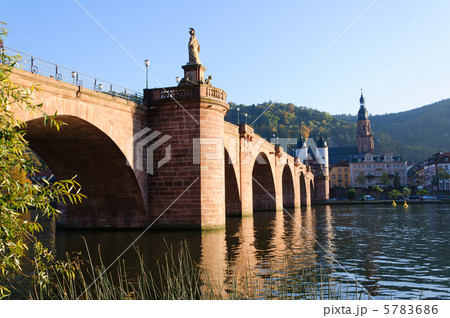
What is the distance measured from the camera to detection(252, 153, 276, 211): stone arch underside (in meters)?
48.6

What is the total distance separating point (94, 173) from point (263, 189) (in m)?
27.7

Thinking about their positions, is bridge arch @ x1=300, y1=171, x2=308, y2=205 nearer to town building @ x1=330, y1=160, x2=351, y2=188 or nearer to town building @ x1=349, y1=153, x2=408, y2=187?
town building @ x1=349, y1=153, x2=408, y2=187

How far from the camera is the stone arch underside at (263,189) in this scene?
4859cm

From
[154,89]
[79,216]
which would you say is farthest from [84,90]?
[79,216]

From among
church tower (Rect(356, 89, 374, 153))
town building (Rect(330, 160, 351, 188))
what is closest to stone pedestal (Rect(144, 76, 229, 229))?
town building (Rect(330, 160, 351, 188))

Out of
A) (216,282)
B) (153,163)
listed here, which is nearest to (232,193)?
(153,163)

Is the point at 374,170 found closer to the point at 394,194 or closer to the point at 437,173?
the point at 437,173

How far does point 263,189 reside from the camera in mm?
49500

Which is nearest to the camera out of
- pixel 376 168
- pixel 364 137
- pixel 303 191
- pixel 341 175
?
pixel 303 191

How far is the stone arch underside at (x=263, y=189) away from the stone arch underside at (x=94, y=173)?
81.1ft

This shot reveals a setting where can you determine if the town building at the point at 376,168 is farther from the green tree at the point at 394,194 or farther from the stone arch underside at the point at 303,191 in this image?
the stone arch underside at the point at 303,191

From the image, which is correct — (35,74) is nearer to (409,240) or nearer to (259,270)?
(259,270)

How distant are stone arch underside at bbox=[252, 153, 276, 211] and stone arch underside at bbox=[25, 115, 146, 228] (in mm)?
24732

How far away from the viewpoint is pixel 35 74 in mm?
16734
